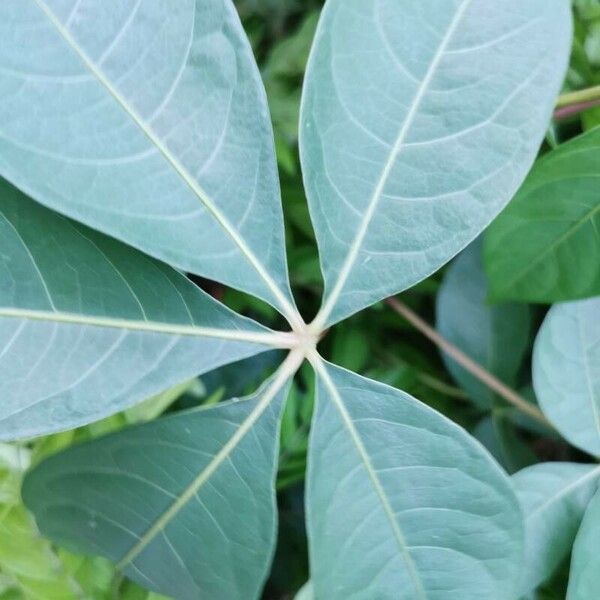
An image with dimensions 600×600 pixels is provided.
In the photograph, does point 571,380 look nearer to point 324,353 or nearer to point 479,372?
point 479,372

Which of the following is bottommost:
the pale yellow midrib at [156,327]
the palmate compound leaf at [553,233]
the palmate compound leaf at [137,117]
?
the pale yellow midrib at [156,327]

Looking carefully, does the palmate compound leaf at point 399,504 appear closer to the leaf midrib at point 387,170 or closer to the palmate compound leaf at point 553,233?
the leaf midrib at point 387,170

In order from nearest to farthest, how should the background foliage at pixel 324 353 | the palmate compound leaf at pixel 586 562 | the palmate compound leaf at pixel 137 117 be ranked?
the palmate compound leaf at pixel 137 117 < the palmate compound leaf at pixel 586 562 < the background foliage at pixel 324 353

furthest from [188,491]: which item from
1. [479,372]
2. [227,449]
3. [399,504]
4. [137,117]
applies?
[479,372]

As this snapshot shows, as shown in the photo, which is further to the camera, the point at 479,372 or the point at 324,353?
the point at 324,353

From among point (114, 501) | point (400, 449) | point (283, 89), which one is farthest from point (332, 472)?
point (283, 89)

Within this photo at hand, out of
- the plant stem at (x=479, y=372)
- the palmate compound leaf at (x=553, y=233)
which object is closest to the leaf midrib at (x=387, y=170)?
the palmate compound leaf at (x=553, y=233)

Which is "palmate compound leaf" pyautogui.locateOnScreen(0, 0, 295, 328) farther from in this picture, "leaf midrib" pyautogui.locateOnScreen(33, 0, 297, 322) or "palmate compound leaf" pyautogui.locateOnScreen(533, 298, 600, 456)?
"palmate compound leaf" pyautogui.locateOnScreen(533, 298, 600, 456)
